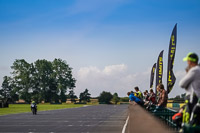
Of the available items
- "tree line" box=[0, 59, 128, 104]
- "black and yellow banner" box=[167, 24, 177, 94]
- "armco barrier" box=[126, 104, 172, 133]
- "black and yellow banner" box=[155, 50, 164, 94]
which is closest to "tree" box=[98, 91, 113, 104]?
"tree line" box=[0, 59, 128, 104]

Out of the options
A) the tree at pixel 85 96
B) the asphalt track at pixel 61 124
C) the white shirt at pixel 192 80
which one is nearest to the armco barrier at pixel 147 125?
the white shirt at pixel 192 80

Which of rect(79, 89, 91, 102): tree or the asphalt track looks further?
rect(79, 89, 91, 102): tree

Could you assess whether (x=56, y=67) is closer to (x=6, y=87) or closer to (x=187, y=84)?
(x=6, y=87)

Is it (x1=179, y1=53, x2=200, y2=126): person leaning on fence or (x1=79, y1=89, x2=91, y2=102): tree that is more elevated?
(x1=79, y1=89, x2=91, y2=102): tree

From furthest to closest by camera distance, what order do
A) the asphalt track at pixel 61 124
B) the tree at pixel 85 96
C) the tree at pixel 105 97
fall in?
the tree at pixel 85 96
the tree at pixel 105 97
the asphalt track at pixel 61 124

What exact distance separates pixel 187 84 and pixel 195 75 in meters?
0.17

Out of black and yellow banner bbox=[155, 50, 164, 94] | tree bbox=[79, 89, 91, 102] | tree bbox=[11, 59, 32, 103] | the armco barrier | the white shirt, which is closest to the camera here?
the armco barrier

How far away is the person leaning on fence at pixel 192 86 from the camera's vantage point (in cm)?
464

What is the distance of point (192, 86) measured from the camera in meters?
4.79

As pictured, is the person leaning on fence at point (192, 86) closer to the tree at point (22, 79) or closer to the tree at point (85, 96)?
the tree at point (22, 79)

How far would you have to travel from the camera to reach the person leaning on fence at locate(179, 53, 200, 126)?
4637 millimetres

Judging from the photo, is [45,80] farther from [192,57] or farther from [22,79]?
[192,57]

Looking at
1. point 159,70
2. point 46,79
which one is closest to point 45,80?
point 46,79

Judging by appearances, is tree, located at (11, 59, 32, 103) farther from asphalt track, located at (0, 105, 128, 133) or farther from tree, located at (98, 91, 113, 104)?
asphalt track, located at (0, 105, 128, 133)
